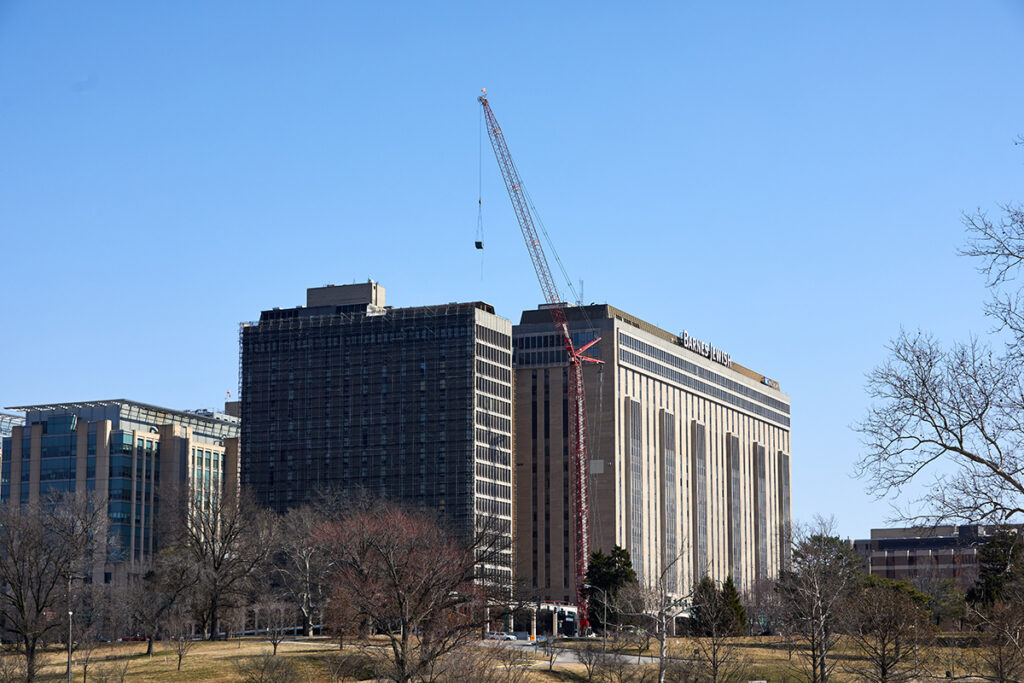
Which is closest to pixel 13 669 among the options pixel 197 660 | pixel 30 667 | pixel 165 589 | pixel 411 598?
pixel 30 667

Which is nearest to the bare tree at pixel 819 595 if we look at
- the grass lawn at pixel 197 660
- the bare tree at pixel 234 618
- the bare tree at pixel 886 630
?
the bare tree at pixel 886 630

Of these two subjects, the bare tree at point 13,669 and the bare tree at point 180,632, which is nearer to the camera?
the bare tree at point 13,669

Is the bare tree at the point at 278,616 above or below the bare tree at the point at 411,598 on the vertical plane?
below

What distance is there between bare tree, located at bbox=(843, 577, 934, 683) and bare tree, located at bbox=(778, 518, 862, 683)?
149cm

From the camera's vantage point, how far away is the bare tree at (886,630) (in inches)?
2972

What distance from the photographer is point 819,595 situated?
3509 inches

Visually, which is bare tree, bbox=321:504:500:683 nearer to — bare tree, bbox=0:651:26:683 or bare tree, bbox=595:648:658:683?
bare tree, bbox=595:648:658:683

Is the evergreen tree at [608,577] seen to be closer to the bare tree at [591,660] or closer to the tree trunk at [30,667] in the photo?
the bare tree at [591,660]

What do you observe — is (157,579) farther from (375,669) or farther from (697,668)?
(697,668)

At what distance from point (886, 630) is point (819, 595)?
13529 millimetres

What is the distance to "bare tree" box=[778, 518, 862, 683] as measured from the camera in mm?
86500

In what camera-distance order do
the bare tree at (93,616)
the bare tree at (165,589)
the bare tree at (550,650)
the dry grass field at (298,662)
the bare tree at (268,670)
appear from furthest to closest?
the bare tree at (165,589)
the bare tree at (550,650)
the bare tree at (93,616)
the dry grass field at (298,662)
the bare tree at (268,670)

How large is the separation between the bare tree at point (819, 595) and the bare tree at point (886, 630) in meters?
1.49

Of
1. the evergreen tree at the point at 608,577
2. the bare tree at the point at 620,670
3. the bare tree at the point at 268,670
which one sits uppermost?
the evergreen tree at the point at 608,577
